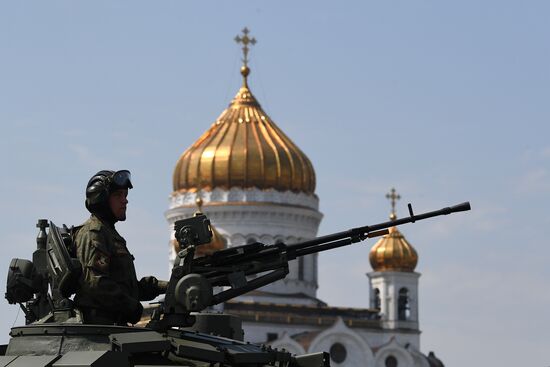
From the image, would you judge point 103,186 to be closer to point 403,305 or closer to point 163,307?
point 163,307

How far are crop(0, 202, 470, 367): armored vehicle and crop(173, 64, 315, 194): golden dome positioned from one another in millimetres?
66491

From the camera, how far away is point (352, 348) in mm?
77312

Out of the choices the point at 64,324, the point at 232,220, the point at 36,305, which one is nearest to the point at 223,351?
the point at 64,324

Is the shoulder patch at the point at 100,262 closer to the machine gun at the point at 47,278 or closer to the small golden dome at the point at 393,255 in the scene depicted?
the machine gun at the point at 47,278

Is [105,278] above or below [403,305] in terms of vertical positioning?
below

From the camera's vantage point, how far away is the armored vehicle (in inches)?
388

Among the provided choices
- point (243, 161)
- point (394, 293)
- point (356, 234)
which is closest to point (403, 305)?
point (394, 293)

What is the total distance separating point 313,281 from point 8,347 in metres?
68.2

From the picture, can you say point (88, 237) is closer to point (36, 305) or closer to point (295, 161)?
point (36, 305)

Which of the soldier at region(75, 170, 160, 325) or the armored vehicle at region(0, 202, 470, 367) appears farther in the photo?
the soldier at region(75, 170, 160, 325)

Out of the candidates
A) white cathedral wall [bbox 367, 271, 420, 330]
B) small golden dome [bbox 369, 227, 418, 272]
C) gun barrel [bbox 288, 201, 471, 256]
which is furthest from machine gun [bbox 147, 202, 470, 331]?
white cathedral wall [bbox 367, 271, 420, 330]

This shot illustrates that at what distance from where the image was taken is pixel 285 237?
77062mm

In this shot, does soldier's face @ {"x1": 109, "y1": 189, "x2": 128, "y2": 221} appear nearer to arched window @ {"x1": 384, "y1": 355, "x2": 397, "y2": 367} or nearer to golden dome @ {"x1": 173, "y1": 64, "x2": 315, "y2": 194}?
golden dome @ {"x1": 173, "y1": 64, "x2": 315, "y2": 194}

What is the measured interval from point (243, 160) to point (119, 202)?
67.7 m
